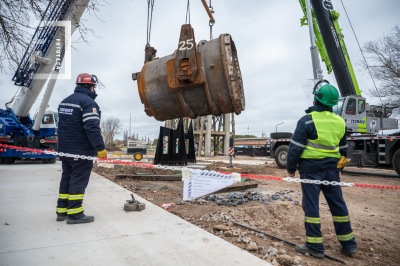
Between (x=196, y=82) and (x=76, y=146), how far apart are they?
1865mm

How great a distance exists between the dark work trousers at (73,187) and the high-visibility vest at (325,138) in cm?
264

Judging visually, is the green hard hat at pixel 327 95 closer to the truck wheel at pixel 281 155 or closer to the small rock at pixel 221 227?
the small rock at pixel 221 227

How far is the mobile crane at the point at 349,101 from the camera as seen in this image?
9.53 metres

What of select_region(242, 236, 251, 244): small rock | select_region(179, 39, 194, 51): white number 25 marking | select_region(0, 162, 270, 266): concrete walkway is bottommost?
select_region(242, 236, 251, 244): small rock

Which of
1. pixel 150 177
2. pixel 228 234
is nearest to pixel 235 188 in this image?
pixel 150 177

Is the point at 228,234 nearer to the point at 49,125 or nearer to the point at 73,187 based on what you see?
the point at 73,187

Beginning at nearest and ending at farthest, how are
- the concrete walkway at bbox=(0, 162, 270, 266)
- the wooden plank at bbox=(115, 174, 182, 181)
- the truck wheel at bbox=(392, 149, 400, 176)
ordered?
1. the concrete walkway at bbox=(0, 162, 270, 266)
2. the wooden plank at bbox=(115, 174, 182, 181)
3. the truck wheel at bbox=(392, 149, 400, 176)

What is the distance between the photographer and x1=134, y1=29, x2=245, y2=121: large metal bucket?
366cm

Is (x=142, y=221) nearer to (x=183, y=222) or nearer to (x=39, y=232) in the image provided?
(x=183, y=222)

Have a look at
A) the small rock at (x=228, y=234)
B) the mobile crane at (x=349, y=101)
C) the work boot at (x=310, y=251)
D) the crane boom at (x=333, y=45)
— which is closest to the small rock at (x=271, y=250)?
the work boot at (x=310, y=251)

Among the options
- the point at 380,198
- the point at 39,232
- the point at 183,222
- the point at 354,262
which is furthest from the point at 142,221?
the point at 380,198

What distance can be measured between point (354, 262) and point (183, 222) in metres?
1.84

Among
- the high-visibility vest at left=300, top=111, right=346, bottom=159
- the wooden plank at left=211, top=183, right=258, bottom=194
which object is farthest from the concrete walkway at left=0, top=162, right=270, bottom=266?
the wooden plank at left=211, top=183, right=258, bottom=194

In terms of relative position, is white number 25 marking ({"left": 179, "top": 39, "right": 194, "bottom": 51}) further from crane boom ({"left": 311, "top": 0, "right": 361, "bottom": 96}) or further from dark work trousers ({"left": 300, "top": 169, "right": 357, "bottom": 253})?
crane boom ({"left": 311, "top": 0, "right": 361, "bottom": 96})
